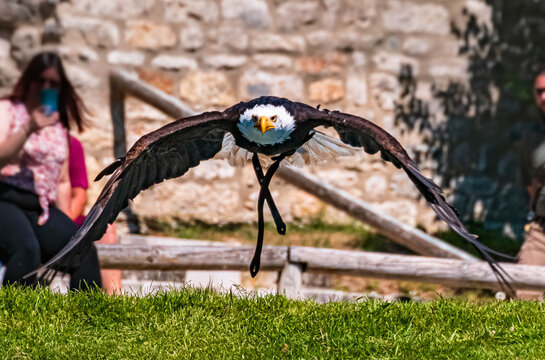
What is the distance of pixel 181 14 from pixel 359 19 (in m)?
1.54

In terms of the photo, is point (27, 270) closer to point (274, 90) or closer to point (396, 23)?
point (274, 90)

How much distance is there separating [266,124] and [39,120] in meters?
1.91

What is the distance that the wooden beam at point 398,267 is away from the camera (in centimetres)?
479

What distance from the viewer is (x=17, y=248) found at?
427 cm

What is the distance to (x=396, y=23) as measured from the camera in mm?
6809

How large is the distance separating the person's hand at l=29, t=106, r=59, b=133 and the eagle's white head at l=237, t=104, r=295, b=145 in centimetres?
175

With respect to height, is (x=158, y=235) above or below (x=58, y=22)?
below

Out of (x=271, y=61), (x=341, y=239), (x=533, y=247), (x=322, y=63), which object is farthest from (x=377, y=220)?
(x=271, y=61)

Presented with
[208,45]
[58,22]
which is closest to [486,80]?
[208,45]

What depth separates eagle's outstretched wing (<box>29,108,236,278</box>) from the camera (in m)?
2.91

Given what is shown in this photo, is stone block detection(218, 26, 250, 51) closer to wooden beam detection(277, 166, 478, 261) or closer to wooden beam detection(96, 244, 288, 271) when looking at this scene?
wooden beam detection(277, 166, 478, 261)

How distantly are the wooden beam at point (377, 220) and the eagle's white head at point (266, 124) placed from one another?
2.81 meters

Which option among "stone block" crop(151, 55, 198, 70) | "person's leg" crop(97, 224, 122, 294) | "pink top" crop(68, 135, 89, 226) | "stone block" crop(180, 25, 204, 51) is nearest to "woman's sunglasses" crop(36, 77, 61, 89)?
"pink top" crop(68, 135, 89, 226)

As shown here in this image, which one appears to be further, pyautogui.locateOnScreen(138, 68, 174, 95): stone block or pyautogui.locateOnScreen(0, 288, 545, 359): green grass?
pyautogui.locateOnScreen(138, 68, 174, 95): stone block
